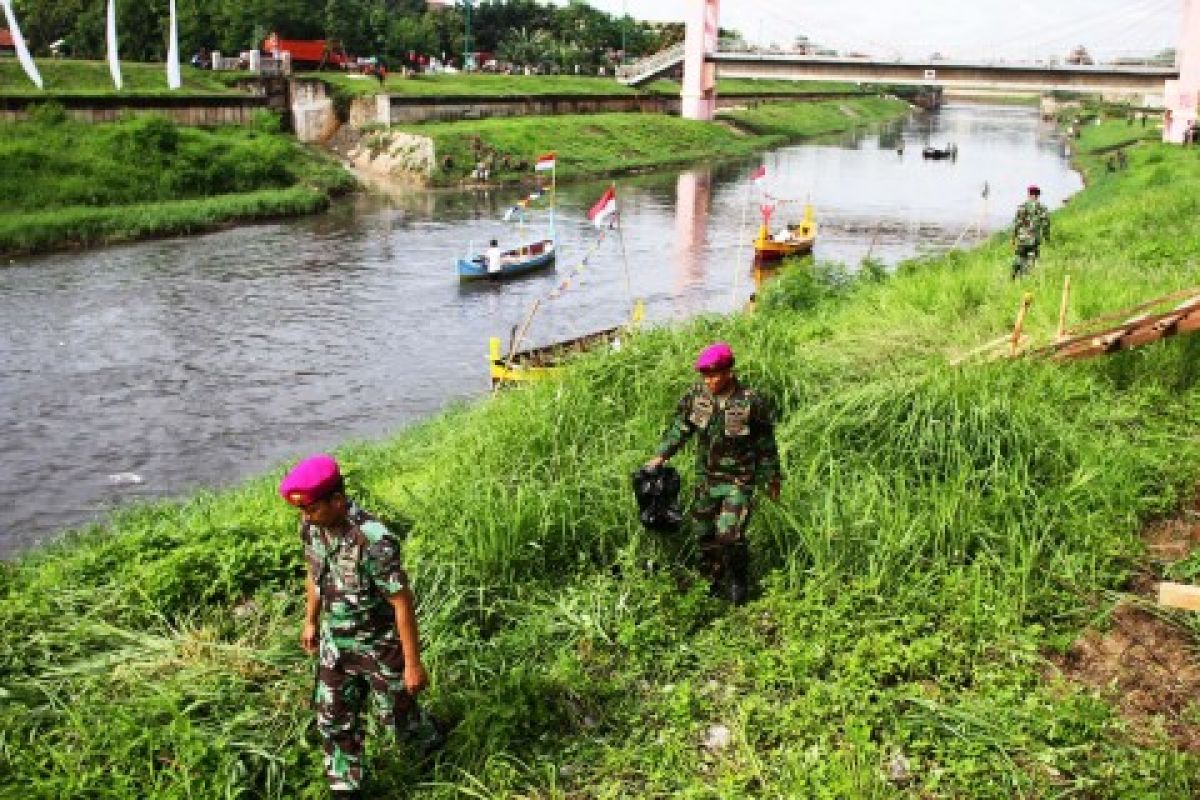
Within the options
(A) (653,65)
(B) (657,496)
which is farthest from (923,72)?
(B) (657,496)

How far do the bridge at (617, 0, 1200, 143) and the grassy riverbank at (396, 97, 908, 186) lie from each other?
4.08 metres

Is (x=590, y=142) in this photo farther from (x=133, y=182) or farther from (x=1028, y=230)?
(x=1028, y=230)

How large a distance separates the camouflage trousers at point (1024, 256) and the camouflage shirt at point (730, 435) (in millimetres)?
11509

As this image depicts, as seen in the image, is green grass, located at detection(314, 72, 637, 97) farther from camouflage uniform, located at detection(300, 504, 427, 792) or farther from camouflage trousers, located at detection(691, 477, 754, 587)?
camouflage uniform, located at detection(300, 504, 427, 792)

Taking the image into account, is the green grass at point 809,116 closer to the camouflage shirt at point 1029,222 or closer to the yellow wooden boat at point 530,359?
the camouflage shirt at point 1029,222

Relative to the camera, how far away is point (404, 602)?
4.64 metres

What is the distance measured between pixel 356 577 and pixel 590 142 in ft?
169

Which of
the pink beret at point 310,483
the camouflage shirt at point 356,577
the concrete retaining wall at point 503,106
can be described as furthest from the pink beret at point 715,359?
the concrete retaining wall at point 503,106

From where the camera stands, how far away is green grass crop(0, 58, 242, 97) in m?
38.1

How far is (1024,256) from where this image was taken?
655 inches

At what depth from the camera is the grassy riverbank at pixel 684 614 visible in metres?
5.00

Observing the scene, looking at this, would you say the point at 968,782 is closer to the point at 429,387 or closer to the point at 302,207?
the point at 429,387

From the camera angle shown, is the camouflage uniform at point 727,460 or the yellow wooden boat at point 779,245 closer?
the camouflage uniform at point 727,460

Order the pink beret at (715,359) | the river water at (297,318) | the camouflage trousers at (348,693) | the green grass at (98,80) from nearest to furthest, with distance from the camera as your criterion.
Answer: the camouflage trousers at (348,693)
the pink beret at (715,359)
the river water at (297,318)
the green grass at (98,80)
